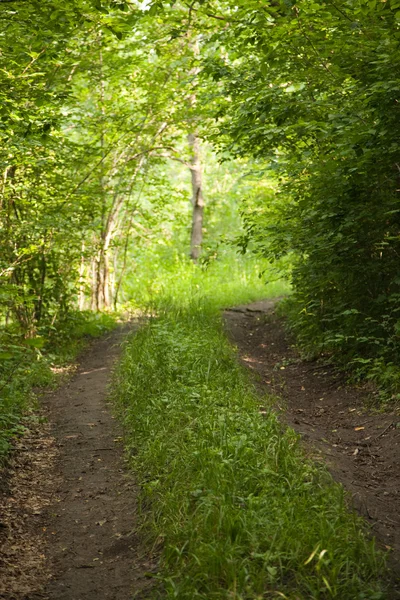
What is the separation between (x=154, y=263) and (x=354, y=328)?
10.8m

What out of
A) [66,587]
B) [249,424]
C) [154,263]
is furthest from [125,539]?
[154,263]

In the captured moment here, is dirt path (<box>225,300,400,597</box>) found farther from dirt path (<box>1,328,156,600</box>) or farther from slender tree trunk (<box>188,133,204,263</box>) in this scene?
slender tree trunk (<box>188,133,204,263</box>)

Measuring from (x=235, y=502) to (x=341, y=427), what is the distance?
2731 millimetres

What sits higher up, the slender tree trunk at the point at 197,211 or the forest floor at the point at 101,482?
the slender tree trunk at the point at 197,211

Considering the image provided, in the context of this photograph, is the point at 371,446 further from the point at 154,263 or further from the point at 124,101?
the point at 154,263

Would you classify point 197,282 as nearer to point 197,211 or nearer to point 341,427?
point 197,211

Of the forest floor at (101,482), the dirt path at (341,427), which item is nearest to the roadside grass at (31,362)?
the forest floor at (101,482)

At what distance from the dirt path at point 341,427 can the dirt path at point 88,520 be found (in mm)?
1569

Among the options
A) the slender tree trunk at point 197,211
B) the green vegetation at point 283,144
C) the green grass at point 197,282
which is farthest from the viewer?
the slender tree trunk at point 197,211

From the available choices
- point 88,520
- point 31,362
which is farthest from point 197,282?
point 88,520

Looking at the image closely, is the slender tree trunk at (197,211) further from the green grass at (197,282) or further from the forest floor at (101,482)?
the forest floor at (101,482)

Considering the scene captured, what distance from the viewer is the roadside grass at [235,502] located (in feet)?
10.7

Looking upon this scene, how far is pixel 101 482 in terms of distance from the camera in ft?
17.4

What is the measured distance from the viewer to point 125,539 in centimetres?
427
